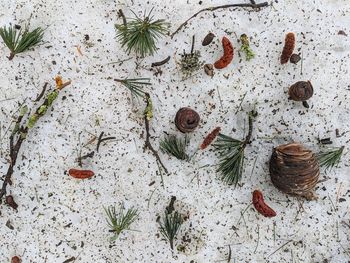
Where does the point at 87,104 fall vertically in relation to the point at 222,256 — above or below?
above

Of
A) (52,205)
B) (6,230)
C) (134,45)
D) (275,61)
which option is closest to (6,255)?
(6,230)

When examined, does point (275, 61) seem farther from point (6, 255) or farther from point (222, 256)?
point (6, 255)

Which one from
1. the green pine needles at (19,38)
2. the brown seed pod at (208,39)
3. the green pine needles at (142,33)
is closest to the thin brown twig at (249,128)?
the brown seed pod at (208,39)

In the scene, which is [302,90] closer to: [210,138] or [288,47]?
[288,47]

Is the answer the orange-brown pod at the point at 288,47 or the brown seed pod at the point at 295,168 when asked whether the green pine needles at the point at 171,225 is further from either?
the orange-brown pod at the point at 288,47

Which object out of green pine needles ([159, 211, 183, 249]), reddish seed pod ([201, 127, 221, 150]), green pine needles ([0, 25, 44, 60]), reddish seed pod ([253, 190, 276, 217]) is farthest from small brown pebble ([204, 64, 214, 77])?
green pine needles ([0, 25, 44, 60])

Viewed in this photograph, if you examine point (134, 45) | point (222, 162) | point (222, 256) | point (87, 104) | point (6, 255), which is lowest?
point (6, 255)

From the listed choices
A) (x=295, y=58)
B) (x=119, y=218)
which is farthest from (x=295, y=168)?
(x=119, y=218)
